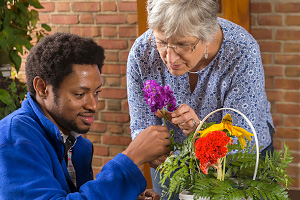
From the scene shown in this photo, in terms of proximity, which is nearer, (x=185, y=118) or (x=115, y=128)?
(x=185, y=118)

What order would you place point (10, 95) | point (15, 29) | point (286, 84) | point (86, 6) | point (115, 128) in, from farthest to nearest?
point (115, 128) < point (86, 6) < point (286, 84) < point (15, 29) < point (10, 95)

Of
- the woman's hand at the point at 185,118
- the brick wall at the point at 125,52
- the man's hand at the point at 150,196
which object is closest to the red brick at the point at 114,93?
the brick wall at the point at 125,52

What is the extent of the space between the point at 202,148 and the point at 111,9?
2181 millimetres

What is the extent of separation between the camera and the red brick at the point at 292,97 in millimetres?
2850

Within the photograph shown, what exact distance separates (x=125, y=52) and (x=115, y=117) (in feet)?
1.73

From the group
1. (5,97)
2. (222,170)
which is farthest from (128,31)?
(222,170)

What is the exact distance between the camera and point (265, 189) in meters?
1.20

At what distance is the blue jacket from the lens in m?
1.19

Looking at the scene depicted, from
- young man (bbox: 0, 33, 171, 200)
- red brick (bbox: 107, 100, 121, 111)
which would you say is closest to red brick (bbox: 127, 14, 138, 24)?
red brick (bbox: 107, 100, 121, 111)

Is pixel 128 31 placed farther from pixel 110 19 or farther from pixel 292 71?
pixel 292 71

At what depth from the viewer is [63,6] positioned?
3.28 meters

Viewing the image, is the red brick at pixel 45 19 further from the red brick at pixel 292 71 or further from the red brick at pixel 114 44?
the red brick at pixel 292 71

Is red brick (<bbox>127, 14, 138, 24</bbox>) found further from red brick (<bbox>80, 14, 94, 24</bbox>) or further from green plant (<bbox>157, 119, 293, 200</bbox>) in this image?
green plant (<bbox>157, 119, 293, 200</bbox>)

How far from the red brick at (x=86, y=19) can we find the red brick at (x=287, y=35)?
1.39 meters
